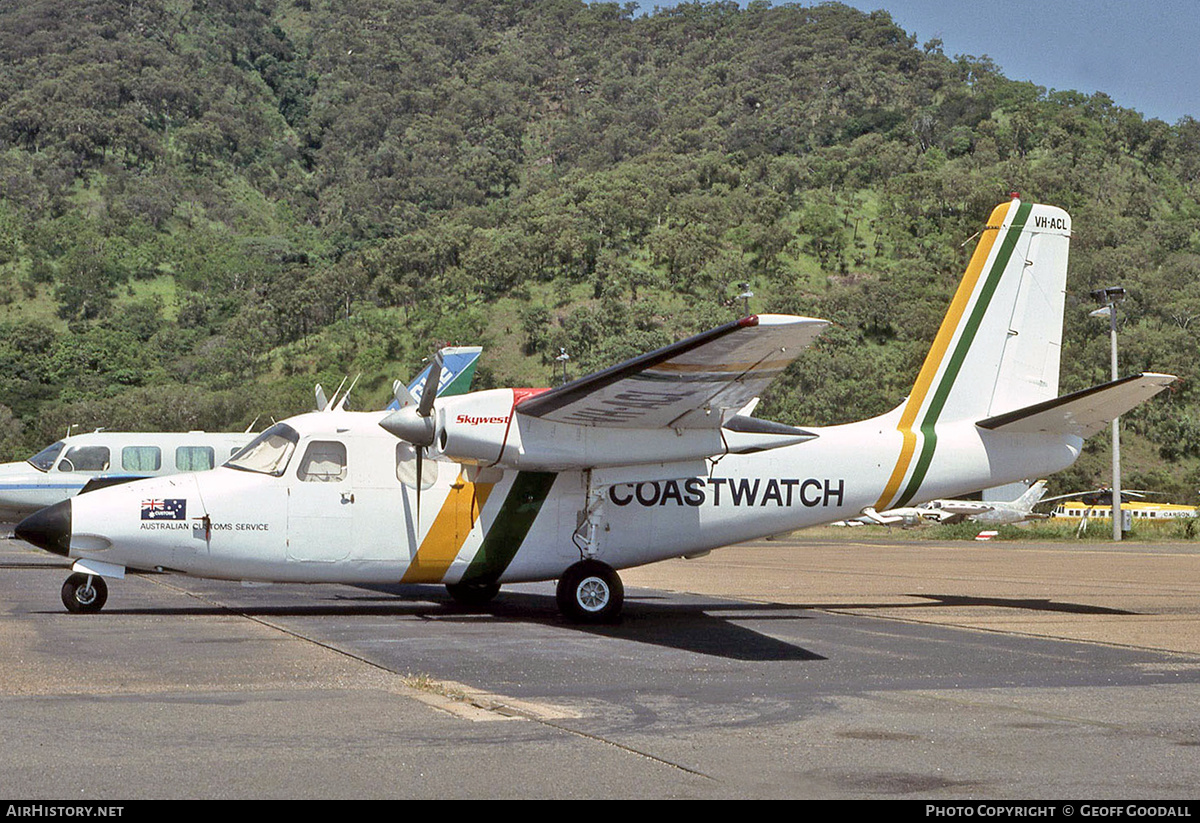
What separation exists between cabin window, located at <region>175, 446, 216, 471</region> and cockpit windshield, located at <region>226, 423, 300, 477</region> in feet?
47.8

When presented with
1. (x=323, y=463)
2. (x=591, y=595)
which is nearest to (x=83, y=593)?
(x=323, y=463)

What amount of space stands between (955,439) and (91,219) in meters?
157

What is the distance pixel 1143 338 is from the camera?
96.5m

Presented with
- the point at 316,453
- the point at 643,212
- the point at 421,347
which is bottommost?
the point at 316,453

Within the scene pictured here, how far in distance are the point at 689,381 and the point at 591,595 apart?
10.8 ft

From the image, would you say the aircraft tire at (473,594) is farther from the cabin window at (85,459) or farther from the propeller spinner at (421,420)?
the cabin window at (85,459)

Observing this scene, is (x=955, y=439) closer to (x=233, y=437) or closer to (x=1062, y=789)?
(x=1062, y=789)

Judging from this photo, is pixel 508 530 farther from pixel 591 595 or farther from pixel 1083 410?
pixel 1083 410

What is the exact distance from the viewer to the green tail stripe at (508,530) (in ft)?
50.7

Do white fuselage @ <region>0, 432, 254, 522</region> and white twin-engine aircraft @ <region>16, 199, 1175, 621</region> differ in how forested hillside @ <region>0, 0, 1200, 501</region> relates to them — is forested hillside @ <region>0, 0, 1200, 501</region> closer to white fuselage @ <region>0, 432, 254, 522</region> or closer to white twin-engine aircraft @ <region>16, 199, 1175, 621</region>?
white fuselage @ <region>0, 432, 254, 522</region>

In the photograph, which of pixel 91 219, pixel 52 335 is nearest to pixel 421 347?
pixel 52 335

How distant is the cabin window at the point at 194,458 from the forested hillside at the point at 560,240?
159 feet

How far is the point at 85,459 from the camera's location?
28547 millimetres
